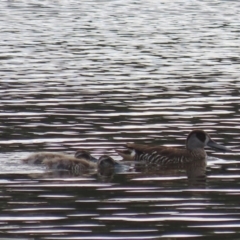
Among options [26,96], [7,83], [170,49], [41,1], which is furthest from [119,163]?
[41,1]

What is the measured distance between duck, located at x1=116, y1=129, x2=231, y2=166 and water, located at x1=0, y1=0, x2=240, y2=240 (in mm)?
263

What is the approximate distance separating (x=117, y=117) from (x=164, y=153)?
364cm

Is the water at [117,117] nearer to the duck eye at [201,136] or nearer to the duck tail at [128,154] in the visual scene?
the duck tail at [128,154]

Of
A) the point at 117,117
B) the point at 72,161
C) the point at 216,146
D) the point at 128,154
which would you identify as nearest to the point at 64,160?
the point at 72,161

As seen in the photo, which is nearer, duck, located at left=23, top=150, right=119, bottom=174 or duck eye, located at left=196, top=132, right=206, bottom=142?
duck, located at left=23, top=150, right=119, bottom=174

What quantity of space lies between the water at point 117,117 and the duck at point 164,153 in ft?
0.86

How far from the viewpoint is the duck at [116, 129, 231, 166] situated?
60.7 ft

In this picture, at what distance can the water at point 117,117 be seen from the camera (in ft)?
45.2

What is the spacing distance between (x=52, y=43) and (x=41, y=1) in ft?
62.4

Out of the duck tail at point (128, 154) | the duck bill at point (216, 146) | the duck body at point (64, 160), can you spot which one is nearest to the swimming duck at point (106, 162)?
the duck body at point (64, 160)

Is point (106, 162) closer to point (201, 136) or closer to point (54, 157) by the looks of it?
point (54, 157)

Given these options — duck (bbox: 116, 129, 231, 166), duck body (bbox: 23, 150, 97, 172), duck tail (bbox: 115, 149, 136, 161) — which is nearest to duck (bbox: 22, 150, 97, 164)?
duck body (bbox: 23, 150, 97, 172)

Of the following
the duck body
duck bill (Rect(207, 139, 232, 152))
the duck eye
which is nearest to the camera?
the duck body

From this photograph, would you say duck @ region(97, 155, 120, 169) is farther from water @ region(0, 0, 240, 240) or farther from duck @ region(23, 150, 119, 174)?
water @ region(0, 0, 240, 240)
